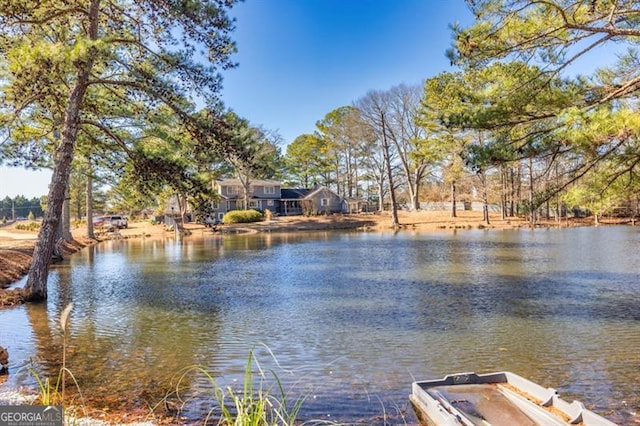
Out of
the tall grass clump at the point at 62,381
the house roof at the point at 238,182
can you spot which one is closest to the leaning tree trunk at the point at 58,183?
the tall grass clump at the point at 62,381

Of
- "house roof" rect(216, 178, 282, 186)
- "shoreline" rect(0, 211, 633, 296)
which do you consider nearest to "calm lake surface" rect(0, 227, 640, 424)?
"shoreline" rect(0, 211, 633, 296)

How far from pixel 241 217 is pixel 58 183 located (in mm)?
34961

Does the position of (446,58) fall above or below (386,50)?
below

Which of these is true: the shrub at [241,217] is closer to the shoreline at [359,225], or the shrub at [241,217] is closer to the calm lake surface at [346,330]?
the shoreline at [359,225]

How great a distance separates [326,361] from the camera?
698 cm

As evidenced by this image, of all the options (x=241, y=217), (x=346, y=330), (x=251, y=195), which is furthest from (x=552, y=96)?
(x=251, y=195)

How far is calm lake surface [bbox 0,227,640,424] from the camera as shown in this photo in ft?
19.3

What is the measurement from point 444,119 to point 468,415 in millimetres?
6633

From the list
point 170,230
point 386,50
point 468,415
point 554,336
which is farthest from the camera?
point 170,230

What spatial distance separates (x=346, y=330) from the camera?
28.8 ft

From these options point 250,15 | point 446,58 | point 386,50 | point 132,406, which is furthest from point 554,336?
point 386,50

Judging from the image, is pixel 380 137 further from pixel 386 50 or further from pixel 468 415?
pixel 468 415

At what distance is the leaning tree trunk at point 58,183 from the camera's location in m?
10.9

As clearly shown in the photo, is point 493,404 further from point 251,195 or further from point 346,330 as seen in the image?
point 251,195
